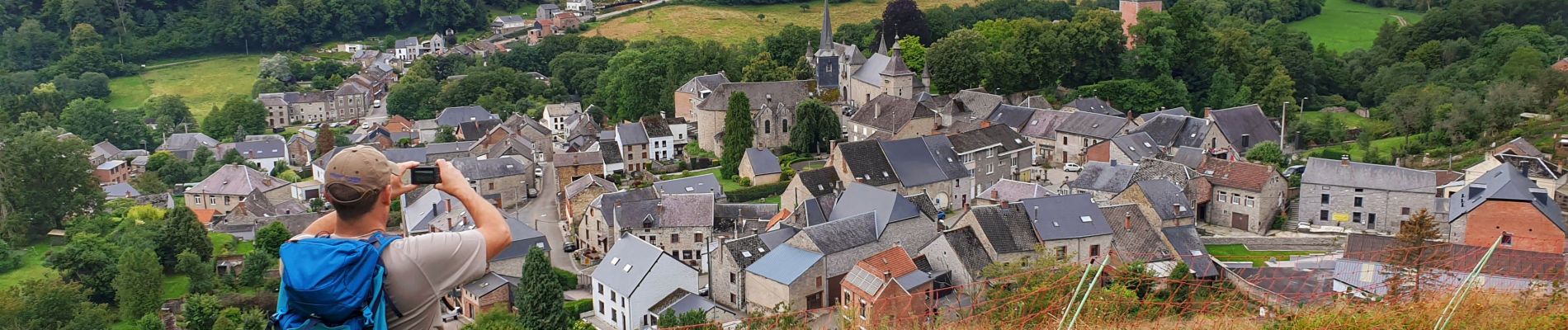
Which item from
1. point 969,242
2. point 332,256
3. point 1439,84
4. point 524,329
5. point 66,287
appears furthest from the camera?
point 1439,84

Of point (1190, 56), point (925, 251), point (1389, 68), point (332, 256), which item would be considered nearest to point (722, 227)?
point (925, 251)

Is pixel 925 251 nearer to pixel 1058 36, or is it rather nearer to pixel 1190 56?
pixel 1058 36

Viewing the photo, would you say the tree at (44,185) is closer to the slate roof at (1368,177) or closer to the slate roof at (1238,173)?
the slate roof at (1238,173)

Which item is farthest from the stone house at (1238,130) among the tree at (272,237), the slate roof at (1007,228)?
the tree at (272,237)

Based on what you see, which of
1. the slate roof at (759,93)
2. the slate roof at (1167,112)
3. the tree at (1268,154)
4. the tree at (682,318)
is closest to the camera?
the tree at (682,318)

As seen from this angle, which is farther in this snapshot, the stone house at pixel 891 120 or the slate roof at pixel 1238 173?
the stone house at pixel 891 120

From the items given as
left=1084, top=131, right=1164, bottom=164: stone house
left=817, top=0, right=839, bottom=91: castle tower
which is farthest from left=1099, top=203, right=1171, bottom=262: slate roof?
left=817, top=0, right=839, bottom=91: castle tower

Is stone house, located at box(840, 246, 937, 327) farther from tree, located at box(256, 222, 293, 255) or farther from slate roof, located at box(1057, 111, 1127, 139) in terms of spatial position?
tree, located at box(256, 222, 293, 255)
